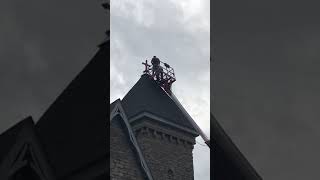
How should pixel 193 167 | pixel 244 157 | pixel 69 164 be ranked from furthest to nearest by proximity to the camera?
pixel 193 167
pixel 244 157
pixel 69 164

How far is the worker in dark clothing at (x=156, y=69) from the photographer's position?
18.8 meters

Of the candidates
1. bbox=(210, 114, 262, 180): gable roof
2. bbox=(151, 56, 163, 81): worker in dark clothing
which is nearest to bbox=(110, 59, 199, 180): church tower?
bbox=(151, 56, 163, 81): worker in dark clothing

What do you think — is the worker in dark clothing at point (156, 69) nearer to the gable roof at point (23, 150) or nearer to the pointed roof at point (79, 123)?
the pointed roof at point (79, 123)

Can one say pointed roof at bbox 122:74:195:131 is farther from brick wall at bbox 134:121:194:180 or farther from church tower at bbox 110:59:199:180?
brick wall at bbox 134:121:194:180

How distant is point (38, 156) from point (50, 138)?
741mm

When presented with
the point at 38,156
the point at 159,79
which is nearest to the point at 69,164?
the point at 38,156

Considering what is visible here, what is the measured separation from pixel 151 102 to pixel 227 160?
20.6 ft

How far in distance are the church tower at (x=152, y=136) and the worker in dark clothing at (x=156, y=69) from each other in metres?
0.70

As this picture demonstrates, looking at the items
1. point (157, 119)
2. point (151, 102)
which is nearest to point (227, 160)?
point (157, 119)

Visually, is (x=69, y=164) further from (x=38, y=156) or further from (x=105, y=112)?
(x=105, y=112)

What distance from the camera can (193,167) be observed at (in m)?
Answer: 15.2

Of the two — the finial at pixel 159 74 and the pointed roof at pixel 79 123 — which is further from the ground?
the finial at pixel 159 74

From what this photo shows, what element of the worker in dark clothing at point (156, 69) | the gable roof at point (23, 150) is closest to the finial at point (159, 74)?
the worker in dark clothing at point (156, 69)

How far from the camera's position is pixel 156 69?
18.8 metres
